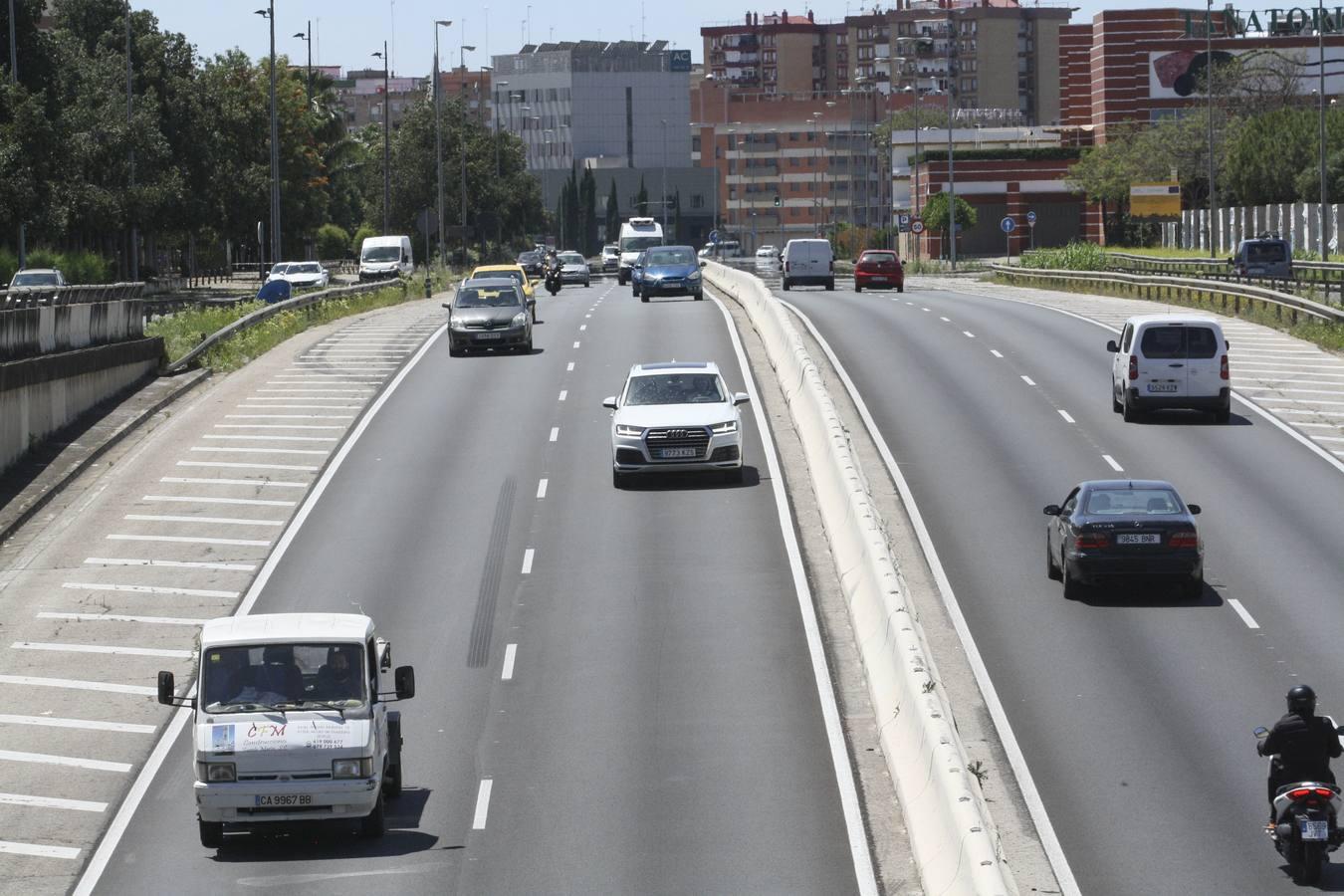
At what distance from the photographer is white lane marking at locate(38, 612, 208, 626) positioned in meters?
25.7

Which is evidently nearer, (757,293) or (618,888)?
(618,888)

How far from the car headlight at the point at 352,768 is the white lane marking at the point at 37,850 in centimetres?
271

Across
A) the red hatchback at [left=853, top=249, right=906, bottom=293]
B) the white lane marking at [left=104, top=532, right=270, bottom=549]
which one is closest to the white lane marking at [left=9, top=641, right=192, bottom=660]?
the white lane marking at [left=104, top=532, right=270, bottom=549]

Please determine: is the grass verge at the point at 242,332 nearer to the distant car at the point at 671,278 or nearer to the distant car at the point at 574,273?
the distant car at the point at 671,278

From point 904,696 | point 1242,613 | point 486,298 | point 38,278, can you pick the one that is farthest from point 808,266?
point 904,696

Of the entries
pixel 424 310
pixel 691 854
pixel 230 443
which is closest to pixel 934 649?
pixel 691 854

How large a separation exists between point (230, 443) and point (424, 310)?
26.7 m

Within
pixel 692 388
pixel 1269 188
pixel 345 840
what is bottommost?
pixel 345 840

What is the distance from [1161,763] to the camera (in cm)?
1814

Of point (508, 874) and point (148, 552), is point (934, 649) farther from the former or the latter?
point (148, 552)

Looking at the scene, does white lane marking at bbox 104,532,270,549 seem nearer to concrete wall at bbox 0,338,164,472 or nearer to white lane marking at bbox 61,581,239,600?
white lane marking at bbox 61,581,239,600

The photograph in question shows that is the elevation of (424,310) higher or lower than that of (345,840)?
higher


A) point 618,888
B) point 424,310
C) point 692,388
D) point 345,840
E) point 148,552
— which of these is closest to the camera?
point 618,888

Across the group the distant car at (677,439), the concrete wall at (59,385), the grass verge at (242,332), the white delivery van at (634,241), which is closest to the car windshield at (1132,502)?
the distant car at (677,439)
